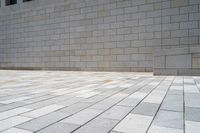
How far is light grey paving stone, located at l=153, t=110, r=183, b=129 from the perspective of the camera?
2.33m

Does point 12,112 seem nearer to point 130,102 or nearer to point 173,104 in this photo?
point 130,102

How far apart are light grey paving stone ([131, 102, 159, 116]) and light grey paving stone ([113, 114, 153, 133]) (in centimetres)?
18

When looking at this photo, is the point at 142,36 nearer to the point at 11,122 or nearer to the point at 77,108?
the point at 77,108

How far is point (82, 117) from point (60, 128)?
488 mm

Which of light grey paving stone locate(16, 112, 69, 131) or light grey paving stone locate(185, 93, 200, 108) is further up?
light grey paving stone locate(185, 93, 200, 108)

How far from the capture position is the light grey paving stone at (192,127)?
217 centimetres

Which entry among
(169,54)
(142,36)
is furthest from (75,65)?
(169,54)

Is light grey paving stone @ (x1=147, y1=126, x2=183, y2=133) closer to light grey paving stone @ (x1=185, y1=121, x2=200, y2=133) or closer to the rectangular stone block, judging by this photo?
light grey paving stone @ (x1=185, y1=121, x2=200, y2=133)

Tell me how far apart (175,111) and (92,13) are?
36.7 feet

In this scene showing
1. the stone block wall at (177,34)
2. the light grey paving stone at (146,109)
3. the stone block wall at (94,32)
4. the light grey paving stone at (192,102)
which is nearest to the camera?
the light grey paving stone at (146,109)

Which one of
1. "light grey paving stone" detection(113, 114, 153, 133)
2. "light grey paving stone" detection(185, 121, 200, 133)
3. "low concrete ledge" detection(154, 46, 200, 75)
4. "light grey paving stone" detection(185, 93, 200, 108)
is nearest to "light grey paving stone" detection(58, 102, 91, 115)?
"light grey paving stone" detection(113, 114, 153, 133)

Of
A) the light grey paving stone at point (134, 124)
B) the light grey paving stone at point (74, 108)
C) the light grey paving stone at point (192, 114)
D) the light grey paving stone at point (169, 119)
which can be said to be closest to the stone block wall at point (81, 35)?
the light grey paving stone at point (192, 114)

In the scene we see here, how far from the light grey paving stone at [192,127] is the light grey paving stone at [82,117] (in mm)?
1265

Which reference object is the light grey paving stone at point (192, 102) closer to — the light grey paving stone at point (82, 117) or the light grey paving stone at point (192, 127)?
the light grey paving stone at point (192, 127)
